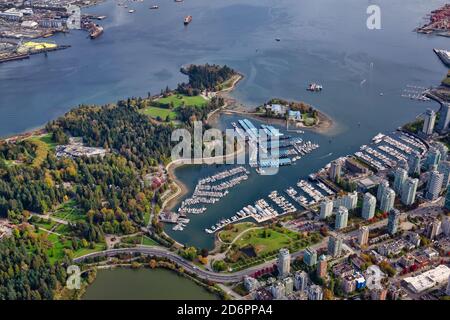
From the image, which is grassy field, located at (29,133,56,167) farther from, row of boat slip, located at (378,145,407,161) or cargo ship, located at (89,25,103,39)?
cargo ship, located at (89,25,103,39)

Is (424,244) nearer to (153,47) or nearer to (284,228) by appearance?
(284,228)

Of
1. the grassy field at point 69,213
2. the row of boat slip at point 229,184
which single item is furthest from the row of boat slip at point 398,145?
the grassy field at point 69,213

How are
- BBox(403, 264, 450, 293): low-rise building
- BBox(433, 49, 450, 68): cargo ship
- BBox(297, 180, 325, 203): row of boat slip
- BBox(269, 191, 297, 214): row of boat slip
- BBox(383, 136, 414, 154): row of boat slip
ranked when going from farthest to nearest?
BBox(433, 49, 450, 68): cargo ship
BBox(383, 136, 414, 154): row of boat slip
BBox(297, 180, 325, 203): row of boat slip
BBox(269, 191, 297, 214): row of boat slip
BBox(403, 264, 450, 293): low-rise building

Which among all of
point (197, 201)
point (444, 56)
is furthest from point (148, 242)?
point (444, 56)

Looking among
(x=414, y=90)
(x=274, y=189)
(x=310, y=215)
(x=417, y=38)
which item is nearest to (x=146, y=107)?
(x=274, y=189)

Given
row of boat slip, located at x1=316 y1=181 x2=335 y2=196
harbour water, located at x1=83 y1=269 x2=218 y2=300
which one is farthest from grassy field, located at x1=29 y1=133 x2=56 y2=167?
row of boat slip, located at x1=316 y1=181 x2=335 y2=196

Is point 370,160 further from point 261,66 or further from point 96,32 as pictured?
point 96,32

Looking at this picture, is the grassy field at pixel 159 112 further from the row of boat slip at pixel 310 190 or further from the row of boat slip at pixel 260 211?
the row of boat slip at pixel 260 211
